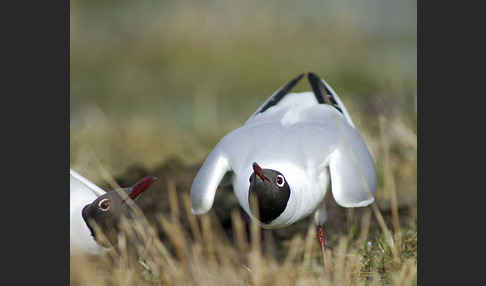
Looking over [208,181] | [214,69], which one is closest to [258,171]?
[208,181]

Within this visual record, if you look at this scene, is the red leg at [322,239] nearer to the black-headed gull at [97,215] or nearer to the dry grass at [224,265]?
the dry grass at [224,265]

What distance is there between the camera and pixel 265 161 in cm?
218

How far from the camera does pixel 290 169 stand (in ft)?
7.11

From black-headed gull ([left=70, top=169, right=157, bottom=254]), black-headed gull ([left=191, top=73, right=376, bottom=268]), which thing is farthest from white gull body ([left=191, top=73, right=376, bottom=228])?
black-headed gull ([left=70, top=169, right=157, bottom=254])

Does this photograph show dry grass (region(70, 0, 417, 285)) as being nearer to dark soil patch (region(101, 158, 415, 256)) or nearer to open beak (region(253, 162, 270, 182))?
dark soil patch (region(101, 158, 415, 256))

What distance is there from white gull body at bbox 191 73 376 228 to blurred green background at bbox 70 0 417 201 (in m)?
0.15

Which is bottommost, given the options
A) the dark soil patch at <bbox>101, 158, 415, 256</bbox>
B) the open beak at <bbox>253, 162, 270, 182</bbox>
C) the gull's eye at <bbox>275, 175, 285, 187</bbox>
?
the dark soil patch at <bbox>101, 158, 415, 256</bbox>

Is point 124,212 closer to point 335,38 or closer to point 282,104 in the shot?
point 282,104

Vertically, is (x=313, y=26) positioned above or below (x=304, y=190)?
above

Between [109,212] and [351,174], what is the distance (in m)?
0.80

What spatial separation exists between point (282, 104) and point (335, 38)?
34 centimetres

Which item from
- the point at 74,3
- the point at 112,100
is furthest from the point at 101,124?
the point at 74,3

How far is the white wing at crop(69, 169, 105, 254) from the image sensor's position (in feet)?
6.88

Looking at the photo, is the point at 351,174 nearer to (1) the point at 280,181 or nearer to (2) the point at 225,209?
(1) the point at 280,181
